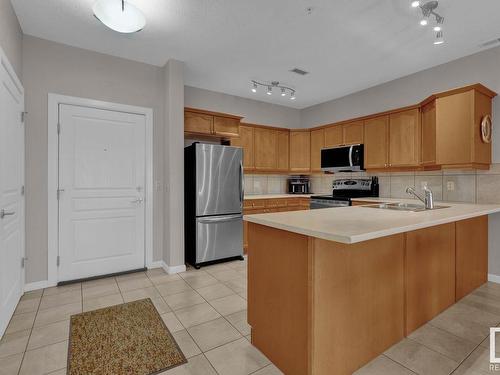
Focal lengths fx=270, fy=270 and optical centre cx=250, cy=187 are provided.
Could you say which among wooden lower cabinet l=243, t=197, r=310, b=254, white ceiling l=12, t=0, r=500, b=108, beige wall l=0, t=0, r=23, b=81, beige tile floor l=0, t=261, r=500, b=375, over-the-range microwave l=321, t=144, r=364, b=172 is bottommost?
beige tile floor l=0, t=261, r=500, b=375

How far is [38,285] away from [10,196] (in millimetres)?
1201

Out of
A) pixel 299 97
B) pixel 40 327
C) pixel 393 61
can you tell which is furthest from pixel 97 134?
pixel 393 61

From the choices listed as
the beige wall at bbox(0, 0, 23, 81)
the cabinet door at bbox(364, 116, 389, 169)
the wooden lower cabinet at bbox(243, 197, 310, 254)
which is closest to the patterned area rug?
the wooden lower cabinet at bbox(243, 197, 310, 254)

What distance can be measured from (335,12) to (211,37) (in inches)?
50.5

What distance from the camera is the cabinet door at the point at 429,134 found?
10.6ft

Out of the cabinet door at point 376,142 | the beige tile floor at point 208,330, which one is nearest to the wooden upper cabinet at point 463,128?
the cabinet door at point 376,142

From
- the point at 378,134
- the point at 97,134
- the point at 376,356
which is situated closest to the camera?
the point at 376,356

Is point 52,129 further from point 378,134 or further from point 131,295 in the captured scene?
point 378,134

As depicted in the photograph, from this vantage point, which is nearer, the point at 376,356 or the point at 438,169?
the point at 376,356

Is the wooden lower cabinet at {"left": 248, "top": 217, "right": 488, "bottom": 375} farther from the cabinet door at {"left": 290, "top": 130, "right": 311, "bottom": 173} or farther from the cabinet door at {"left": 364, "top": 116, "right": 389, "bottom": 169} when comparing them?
the cabinet door at {"left": 290, "top": 130, "right": 311, "bottom": 173}

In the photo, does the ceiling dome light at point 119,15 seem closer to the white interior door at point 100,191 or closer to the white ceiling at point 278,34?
the white ceiling at point 278,34

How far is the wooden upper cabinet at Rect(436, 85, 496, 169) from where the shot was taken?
9.39 ft

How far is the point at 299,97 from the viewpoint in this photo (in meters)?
4.95

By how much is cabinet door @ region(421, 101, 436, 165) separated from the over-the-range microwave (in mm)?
925
